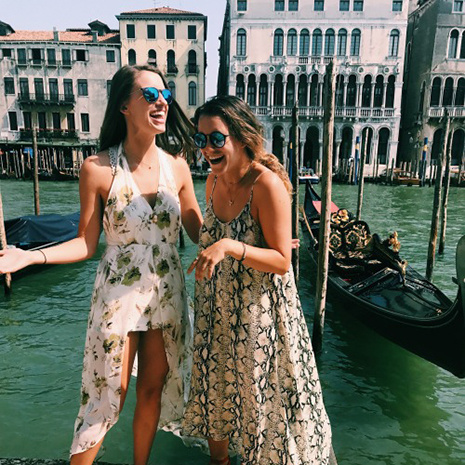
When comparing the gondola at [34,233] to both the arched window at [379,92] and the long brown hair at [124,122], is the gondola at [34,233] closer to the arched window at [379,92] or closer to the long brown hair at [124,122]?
the long brown hair at [124,122]

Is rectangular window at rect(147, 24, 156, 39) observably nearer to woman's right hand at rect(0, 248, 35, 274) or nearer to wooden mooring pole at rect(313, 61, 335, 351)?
wooden mooring pole at rect(313, 61, 335, 351)

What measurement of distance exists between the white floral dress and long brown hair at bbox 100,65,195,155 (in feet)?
0.19

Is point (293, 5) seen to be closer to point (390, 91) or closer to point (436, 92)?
point (390, 91)

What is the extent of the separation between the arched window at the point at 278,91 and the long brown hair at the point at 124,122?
21.3m

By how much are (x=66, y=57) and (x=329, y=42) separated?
1315 centimetres

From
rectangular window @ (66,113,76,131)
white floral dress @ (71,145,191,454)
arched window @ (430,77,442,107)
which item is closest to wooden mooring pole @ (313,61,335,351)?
white floral dress @ (71,145,191,454)

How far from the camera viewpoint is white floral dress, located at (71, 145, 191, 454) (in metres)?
1.15

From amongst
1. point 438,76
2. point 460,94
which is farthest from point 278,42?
point 460,94

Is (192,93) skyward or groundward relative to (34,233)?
skyward

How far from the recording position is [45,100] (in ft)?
72.1

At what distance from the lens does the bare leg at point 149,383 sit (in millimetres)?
1243

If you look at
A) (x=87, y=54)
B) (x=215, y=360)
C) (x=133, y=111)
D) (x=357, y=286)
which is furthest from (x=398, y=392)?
(x=87, y=54)

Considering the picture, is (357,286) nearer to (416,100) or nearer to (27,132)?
(416,100)

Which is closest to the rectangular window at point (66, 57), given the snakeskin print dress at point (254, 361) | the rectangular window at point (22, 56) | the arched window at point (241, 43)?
the rectangular window at point (22, 56)
